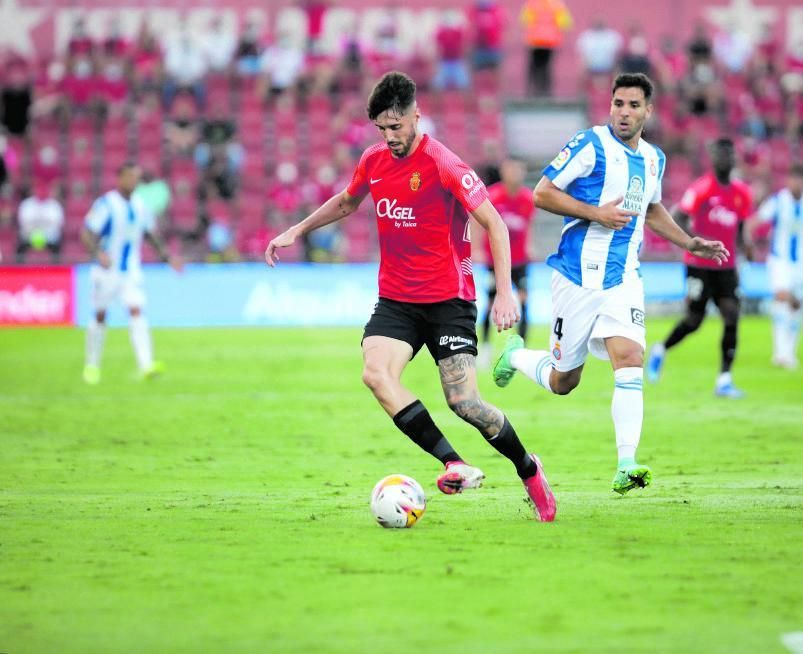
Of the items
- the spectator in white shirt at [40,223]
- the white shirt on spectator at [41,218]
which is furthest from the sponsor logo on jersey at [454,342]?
the white shirt on spectator at [41,218]

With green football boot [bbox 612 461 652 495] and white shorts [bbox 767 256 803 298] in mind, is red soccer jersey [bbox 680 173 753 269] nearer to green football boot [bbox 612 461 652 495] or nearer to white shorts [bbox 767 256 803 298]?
white shorts [bbox 767 256 803 298]

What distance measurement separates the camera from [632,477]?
8.16 m

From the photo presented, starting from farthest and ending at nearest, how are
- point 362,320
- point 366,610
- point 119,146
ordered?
point 119,146
point 362,320
point 366,610

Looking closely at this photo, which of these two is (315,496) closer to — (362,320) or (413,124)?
(413,124)

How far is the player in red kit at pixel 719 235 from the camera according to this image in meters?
15.6

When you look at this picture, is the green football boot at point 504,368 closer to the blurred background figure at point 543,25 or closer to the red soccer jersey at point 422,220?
the red soccer jersey at point 422,220

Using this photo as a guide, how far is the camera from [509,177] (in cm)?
1881

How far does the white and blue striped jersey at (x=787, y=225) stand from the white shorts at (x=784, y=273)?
7 centimetres

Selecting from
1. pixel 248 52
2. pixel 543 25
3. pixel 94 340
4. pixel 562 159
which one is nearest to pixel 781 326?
pixel 94 340

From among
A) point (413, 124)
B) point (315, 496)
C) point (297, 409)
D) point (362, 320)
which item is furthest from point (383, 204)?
point (362, 320)

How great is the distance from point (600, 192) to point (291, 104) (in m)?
24.2

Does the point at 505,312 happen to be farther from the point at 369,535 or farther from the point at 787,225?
the point at 787,225

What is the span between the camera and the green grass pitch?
5684 millimetres

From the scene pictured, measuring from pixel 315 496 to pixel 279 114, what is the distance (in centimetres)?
2404
